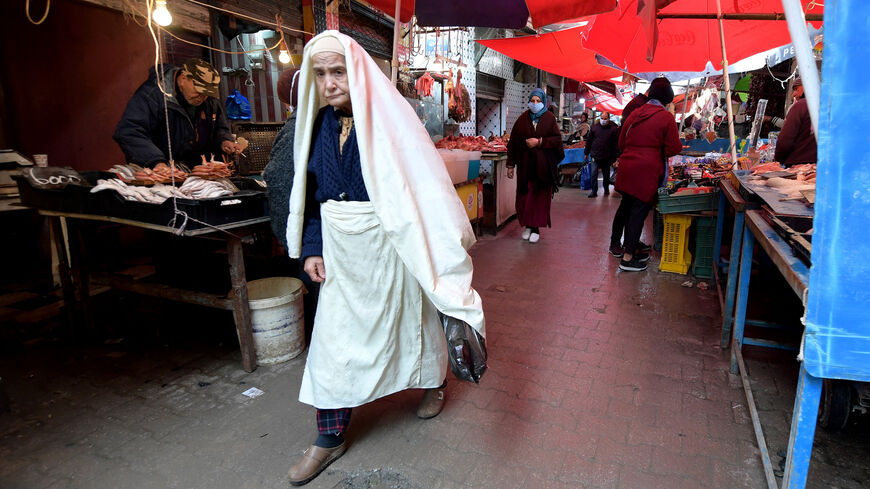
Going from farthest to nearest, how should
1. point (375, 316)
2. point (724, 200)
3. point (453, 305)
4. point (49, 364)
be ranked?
point (724, 200) → point (49, 364) → point (375, 316) → point (453, 305)

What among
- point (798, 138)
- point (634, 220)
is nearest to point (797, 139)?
point (798, 138)

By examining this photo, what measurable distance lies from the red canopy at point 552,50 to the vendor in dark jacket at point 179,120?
6.21 m

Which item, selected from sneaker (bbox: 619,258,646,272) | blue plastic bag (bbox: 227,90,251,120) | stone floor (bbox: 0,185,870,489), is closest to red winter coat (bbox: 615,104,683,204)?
sneaker (bbox: 619,258,646,272)

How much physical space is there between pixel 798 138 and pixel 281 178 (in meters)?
4.76

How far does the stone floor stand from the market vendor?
1765 mm

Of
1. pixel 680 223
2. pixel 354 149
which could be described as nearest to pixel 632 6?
pixel 680 223

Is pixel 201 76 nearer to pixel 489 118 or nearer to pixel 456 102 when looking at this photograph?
pixel 456 102

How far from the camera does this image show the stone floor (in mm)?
2281

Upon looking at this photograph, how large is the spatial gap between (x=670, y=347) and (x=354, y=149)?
112 inches

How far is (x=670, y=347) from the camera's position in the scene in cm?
358

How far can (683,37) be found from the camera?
7895 mm

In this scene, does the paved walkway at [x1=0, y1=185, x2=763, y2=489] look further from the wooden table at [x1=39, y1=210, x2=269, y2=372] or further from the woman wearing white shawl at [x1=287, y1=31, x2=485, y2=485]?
the woman wearing white shawl at [x1=287, y1=31, x2=485, y2=485]

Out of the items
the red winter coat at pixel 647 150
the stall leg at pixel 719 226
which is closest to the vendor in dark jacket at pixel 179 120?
the red winter coat at pixel 647 150

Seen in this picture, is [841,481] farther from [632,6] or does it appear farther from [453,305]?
[632,6]
